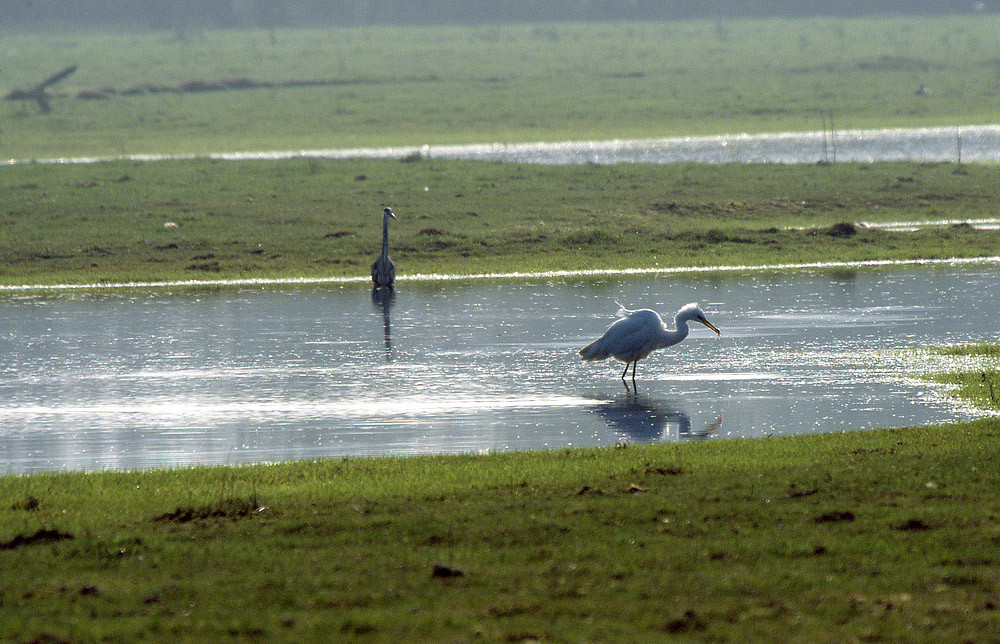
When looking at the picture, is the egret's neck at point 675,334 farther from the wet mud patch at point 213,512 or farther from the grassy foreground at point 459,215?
the grassy foreground at point 459,215

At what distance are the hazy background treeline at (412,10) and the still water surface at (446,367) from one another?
11166cm

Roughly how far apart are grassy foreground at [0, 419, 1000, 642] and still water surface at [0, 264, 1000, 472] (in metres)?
2.65

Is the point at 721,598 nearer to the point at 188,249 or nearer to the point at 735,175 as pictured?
the point at 188,249

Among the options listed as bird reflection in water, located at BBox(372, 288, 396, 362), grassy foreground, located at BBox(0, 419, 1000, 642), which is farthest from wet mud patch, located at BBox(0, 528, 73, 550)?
bird reflection in water, located at BBox(372, 288, 396, 362)

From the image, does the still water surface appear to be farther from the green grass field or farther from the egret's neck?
the green grass field

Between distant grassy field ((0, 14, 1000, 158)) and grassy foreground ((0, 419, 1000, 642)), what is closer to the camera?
grassy foreground ((0, 419, 1000, 642))

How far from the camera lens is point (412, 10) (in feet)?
457

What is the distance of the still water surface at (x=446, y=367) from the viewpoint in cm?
1432

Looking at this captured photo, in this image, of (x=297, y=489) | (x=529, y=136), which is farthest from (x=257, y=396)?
(x=529, y=136)

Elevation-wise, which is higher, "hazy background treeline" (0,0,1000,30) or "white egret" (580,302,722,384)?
"hazy background treeline" (0,0,1000,30)

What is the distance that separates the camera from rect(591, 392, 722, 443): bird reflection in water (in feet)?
46.0

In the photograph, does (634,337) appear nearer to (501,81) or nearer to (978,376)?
(978,376)

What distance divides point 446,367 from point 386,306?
692 cm

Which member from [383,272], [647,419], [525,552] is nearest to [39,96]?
[383,272]
